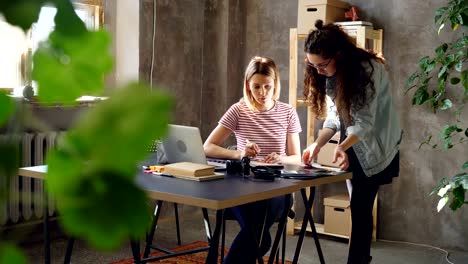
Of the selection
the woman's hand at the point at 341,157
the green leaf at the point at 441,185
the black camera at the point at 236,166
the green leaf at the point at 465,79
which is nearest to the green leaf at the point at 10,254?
the black camera at the point at 236,166

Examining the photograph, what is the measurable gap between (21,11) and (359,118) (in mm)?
2840

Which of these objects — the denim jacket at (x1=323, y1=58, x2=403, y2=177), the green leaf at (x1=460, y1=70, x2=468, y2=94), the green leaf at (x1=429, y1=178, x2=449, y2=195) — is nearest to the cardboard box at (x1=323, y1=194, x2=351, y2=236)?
the green leaf at (x1=429, y1=178, x2=449, y2=195)

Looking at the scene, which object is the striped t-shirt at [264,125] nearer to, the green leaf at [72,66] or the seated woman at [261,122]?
the seated woman at [261,122]

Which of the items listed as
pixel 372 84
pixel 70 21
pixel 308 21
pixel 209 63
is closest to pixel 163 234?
pixel 209 63

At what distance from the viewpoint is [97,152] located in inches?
6.9

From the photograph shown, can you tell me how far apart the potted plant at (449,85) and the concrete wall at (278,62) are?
10cm

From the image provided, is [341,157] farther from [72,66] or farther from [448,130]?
[72,66]

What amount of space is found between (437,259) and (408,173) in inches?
24.4

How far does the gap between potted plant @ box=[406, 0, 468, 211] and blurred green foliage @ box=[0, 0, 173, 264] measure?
3.58 m

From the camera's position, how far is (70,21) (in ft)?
0.69

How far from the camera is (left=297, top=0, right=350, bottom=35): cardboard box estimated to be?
4254mm

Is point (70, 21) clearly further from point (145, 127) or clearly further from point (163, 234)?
point (163, 234)

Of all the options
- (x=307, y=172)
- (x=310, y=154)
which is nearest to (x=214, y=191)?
(x=307, y=172)

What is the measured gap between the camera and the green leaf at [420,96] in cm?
393
